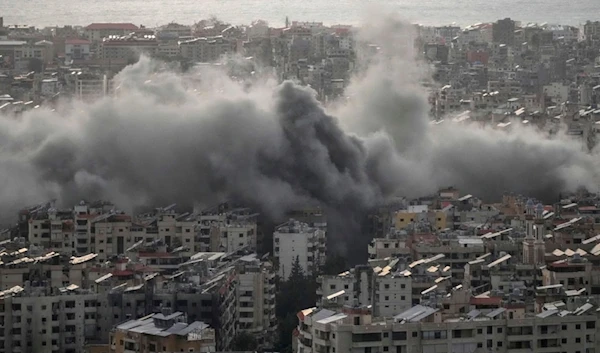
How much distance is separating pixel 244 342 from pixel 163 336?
372 cm

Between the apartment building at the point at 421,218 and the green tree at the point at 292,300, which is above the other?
the apartment building at the point at 421,218

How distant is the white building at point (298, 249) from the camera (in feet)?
119

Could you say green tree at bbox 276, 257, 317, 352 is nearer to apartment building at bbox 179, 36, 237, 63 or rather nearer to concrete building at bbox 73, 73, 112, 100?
concrete building at bbox 73, 73, 112, 100

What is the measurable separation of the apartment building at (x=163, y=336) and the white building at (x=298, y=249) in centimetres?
820

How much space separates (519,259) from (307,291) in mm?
2951

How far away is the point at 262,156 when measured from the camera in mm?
44906

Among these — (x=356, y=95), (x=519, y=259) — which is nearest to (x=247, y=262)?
(x=519, y=259)

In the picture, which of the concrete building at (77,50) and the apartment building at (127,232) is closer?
the apartment building at (127,232)

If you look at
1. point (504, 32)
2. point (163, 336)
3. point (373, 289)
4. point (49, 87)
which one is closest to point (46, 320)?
point (163, 336)

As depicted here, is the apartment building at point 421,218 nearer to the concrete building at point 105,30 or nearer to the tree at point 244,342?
the tree at point 244,342

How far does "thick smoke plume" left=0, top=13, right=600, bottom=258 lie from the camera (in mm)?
43375

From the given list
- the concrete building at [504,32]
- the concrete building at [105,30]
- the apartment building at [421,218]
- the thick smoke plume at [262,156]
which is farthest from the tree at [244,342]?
the concrete building at [105,30]

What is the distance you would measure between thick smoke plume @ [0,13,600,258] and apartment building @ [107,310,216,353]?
13.4 meters

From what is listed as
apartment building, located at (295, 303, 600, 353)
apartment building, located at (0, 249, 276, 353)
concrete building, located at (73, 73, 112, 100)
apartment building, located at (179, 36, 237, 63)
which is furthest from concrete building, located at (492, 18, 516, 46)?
apartment building, located at (295, 303, 600, 353)
